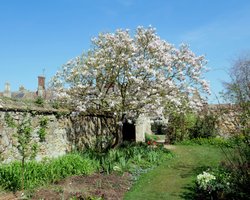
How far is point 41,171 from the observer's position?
9.33 meters

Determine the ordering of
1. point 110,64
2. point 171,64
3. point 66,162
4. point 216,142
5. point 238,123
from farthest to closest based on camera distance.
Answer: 1. point 216,142
2. point 171,64
3. point 110,64
4. point 66,162
5. point 238,123

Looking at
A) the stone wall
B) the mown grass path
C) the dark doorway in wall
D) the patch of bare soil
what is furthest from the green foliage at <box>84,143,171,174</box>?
the dark doorway in wall

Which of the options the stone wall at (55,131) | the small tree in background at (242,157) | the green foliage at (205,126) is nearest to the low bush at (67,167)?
the stone wall at (55,131)

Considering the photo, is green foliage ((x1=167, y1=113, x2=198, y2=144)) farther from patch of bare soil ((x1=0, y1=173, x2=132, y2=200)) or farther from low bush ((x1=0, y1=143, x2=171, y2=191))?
patch of bare soil ((x1=0, y1=173, x2=132, y2=200))

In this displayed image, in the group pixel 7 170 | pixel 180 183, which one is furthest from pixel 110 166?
pixel 7 170

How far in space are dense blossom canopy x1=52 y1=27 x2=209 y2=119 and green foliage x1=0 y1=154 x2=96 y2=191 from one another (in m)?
2.79

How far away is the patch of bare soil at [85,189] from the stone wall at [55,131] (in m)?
2.20

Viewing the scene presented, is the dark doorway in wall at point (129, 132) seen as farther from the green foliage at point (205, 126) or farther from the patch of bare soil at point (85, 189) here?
the patch of bare soil at point (85, 189)

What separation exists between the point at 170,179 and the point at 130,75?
15.1 ft

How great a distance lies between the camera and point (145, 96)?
1264 cm

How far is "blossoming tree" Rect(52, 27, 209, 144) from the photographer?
1223 cm

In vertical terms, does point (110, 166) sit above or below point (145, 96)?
below

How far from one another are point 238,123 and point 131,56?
5978mm

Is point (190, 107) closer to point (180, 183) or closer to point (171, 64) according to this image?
point (171, 64)
